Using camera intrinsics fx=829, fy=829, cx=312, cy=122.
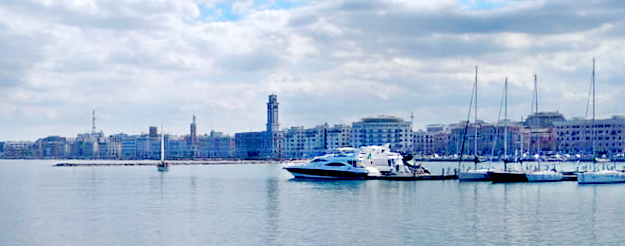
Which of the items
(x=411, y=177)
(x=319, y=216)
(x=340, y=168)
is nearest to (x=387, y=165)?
(x=411, y=177)

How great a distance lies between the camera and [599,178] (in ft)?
285

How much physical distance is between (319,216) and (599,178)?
46699 mm

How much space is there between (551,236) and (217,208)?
24.2 m

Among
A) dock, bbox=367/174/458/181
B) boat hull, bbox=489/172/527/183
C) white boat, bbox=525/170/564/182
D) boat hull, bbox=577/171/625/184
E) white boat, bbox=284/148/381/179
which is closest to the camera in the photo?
boat hull, bbox=577/171/625/184

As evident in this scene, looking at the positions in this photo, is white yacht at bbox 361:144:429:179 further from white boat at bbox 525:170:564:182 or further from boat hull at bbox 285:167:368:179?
white boat at bbox 525:170:564:182

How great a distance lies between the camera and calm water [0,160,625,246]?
41.2 m

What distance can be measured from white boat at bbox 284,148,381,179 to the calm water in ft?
43.7

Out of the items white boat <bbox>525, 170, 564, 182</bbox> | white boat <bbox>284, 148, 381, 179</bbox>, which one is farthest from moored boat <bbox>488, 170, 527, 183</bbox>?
white boat <bbox>284, 148, 381, 179</bbox>

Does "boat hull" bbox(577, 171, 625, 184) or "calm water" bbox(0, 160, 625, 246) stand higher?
"boat hull" bbox(577, 171, 625, 184)

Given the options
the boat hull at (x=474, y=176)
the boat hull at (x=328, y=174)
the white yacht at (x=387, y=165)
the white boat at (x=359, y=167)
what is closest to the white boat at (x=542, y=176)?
the boat hull at (x=474, y=176)

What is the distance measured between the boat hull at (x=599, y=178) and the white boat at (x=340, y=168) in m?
22.0

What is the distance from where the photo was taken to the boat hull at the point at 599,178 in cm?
8588

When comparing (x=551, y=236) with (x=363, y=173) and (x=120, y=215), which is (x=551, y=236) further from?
(x=363, y=173)

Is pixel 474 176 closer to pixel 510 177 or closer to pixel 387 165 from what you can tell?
pixel 510 177
